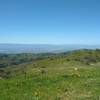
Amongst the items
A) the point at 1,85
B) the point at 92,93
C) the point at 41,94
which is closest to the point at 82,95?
the point at 92,93

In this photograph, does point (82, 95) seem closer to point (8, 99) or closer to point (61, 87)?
point (61, 87)

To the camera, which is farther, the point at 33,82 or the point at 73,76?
the point at 73,76

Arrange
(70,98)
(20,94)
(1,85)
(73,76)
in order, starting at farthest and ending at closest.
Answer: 1. (73,76)
2. (1,85)
3. (20,94)
4. (70,98)

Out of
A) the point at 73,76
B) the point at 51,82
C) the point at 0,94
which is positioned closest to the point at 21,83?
the point at 51,82

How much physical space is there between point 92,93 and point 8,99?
6074mm

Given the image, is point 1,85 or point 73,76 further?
point 73,76

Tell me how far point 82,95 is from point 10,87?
692 cm

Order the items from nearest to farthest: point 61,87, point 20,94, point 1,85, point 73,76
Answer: point 20,94, point 61,87, point 1,85, point 73,76


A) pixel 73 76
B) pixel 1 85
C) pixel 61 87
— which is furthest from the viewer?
pixel 73 76

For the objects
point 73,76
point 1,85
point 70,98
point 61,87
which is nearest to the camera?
point 70,98

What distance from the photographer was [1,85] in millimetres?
24828

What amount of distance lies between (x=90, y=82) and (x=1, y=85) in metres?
8.03

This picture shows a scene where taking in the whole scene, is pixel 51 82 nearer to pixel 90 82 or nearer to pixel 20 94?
pixel 90 82

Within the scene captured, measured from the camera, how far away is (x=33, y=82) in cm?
2583
